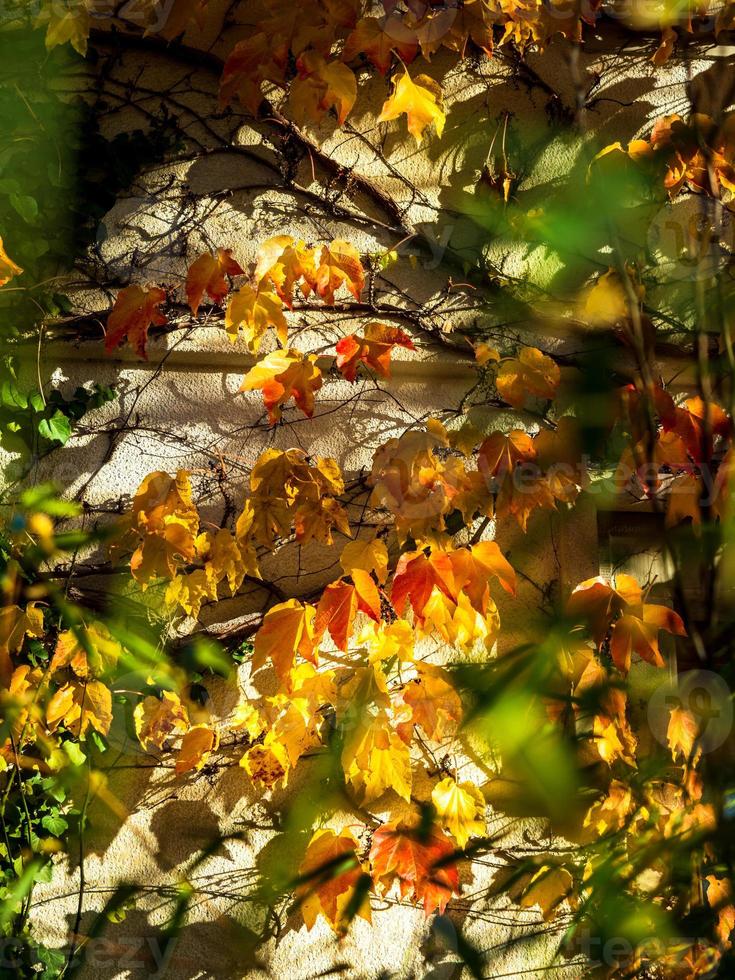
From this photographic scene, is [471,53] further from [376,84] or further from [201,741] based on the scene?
[201,741]

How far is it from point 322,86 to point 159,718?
5.57 feet

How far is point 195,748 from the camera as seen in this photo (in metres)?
2.32

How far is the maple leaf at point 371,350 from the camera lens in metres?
2.35

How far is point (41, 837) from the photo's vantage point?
231cm

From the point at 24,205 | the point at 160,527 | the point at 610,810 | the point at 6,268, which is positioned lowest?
Result: the point at 610,810

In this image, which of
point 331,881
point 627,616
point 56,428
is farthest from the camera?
point 56,428

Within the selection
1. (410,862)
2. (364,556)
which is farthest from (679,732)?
(364,556)

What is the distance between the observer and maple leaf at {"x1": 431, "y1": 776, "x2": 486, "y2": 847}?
2.34m

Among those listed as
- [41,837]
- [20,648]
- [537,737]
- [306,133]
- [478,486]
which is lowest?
[41,837]

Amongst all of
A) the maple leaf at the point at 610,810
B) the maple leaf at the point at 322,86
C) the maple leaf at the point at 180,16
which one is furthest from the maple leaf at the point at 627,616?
the maple leaf at the point at 180,16

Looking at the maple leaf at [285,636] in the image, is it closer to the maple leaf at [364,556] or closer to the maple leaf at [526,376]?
the maple leaf at [364,556]

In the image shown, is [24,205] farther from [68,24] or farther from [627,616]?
[627,616]

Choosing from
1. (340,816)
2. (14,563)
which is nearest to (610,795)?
(340,816)

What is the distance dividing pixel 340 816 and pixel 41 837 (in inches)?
30.2
